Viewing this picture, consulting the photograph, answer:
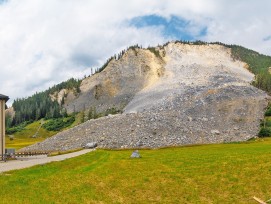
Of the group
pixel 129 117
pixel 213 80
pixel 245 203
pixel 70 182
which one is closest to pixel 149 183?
pixel 70 182

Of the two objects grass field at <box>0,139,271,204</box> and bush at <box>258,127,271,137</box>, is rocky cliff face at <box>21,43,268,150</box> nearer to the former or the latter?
bush at <box>258,127,271,137</box>

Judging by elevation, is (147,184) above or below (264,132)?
below

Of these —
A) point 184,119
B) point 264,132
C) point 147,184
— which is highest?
point 184,119

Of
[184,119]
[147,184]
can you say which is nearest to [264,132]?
[184,119]

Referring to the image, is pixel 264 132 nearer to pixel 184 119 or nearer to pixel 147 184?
pixel 184 119

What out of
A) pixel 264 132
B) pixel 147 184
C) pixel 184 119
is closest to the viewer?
pixel 147 184

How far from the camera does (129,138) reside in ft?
315

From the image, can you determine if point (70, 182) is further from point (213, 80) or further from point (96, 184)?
point (213, 80)

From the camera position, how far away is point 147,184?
3459 centimetres

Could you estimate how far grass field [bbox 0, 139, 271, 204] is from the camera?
29312 millimetres

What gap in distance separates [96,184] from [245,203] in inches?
521

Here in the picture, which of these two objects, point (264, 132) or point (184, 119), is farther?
point (184, 119)

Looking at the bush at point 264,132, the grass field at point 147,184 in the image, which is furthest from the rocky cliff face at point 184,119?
the grass field at point 147,184

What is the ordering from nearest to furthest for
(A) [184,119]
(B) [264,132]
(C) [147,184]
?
1. (C) [147,184]
2. (B) [264,132]
3. (A) [184,119]
